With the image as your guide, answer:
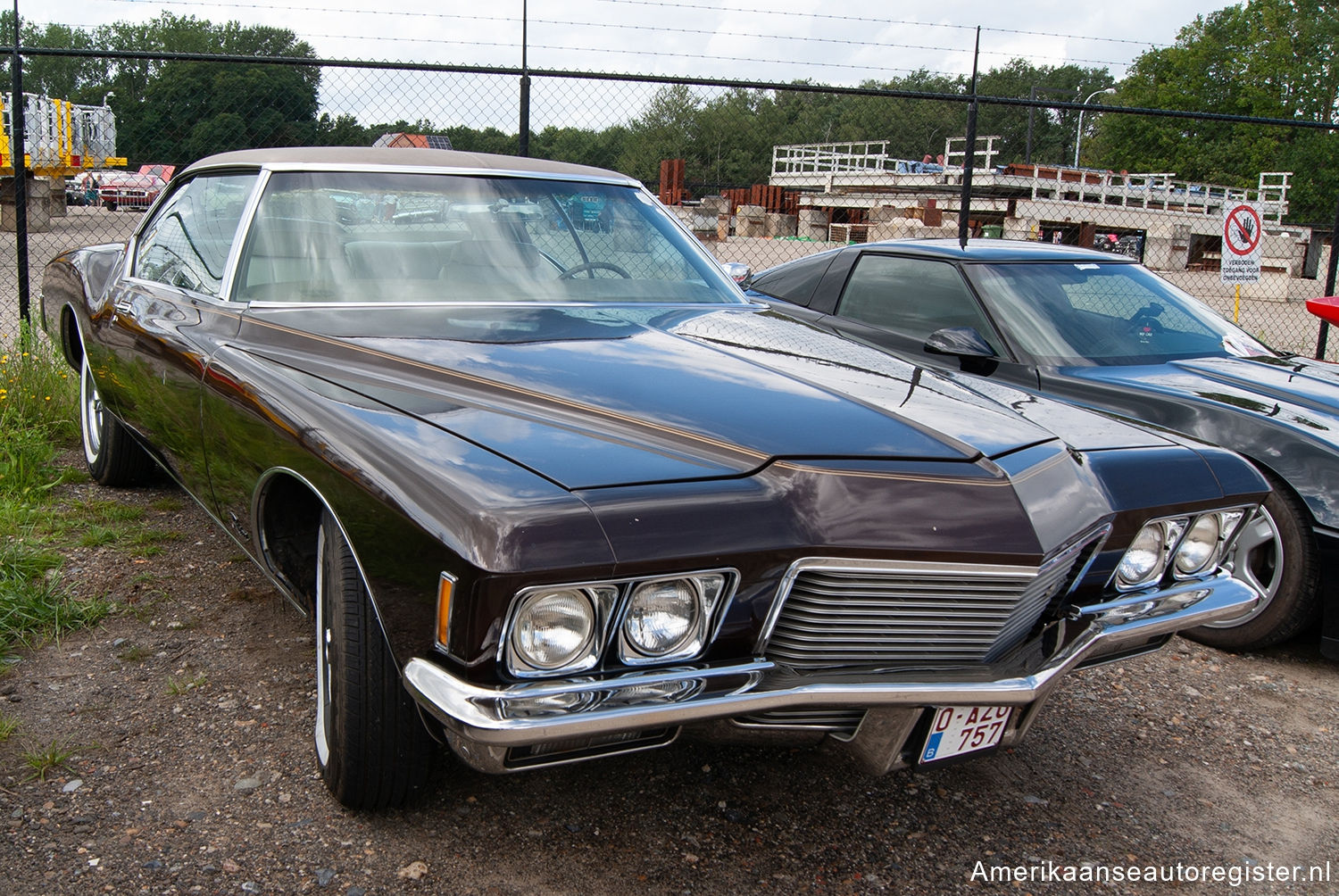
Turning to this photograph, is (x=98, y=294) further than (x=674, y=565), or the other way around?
(x=98, y=294)

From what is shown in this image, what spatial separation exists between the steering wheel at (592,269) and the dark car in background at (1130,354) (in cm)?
106

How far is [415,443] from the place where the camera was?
83.5 inches

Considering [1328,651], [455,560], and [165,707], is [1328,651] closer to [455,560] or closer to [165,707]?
[455,560]

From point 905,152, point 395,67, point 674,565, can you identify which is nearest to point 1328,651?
point 674,565

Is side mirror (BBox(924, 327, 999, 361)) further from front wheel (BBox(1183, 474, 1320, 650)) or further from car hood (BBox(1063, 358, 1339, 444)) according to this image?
front wheel (BBox(1183, 474, 1320, 650))

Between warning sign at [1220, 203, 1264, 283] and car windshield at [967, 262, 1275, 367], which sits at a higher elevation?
warning sign at [1220, 203, 1264, 283]

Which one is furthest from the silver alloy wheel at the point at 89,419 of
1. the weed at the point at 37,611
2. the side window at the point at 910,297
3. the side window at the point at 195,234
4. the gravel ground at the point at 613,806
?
the side window at the point at 910,297

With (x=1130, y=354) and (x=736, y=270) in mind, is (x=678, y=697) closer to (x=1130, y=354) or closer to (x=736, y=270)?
(x=736, y=270)

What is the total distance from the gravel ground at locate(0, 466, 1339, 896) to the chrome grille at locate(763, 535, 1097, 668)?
0.57 m

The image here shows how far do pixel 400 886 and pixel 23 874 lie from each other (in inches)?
30.1

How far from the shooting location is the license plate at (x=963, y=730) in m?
2.11

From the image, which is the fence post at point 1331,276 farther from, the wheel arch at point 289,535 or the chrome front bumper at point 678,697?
the wheel arch at point 289,535

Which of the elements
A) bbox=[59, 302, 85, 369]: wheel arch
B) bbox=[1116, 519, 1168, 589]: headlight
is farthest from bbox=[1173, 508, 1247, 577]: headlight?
bbox=[59, 302, 85, 369]: wheel arch

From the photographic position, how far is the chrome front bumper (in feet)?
5.86
